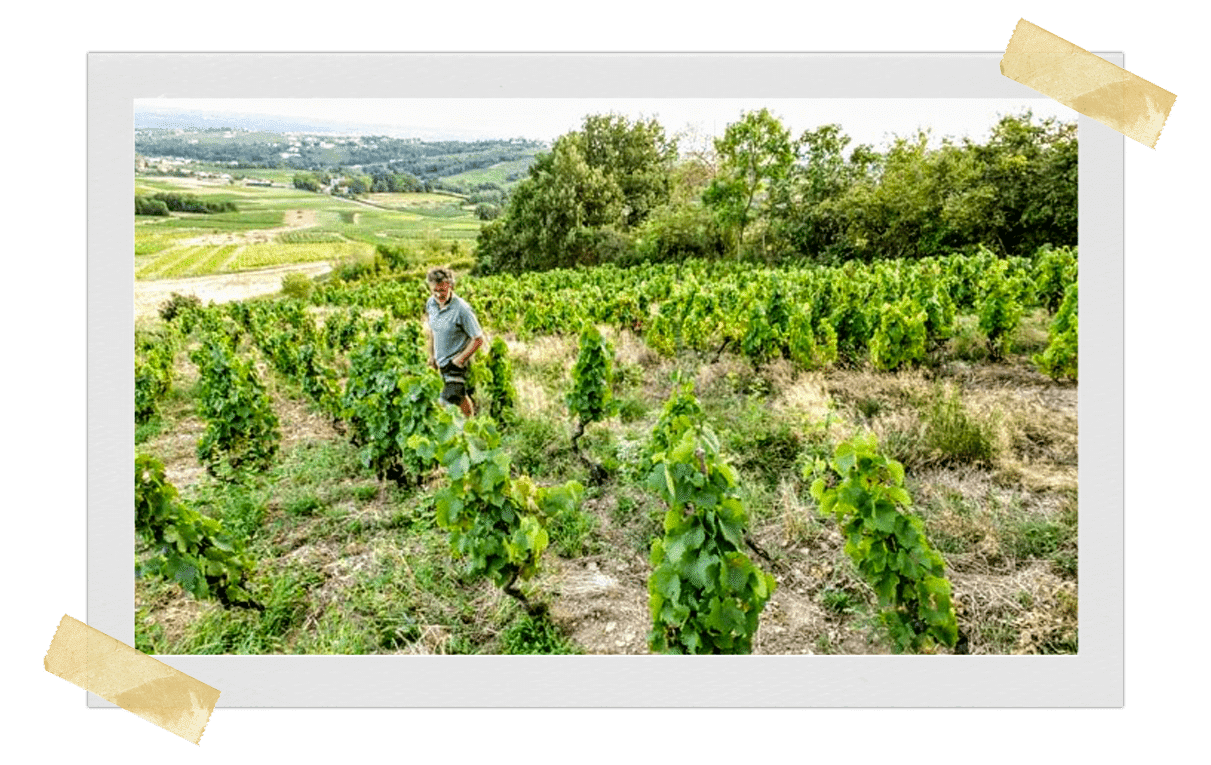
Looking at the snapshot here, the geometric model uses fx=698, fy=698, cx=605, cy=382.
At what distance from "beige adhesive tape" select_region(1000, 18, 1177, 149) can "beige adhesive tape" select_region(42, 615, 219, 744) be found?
14.2 ft

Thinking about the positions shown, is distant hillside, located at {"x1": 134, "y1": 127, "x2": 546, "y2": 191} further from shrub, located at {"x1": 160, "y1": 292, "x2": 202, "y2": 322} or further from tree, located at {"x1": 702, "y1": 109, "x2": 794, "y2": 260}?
tree, located at {"x1": 702, "y1": 109, "x2": 794, "y2": 260}

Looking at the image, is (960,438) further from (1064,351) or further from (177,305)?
(177,305)

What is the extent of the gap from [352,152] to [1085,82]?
3256 millimetres

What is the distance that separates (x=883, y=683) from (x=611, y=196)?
3236 millimetres

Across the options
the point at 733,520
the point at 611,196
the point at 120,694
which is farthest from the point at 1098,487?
the point at 120,694

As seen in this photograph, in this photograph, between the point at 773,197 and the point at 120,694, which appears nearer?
the point at 120,694

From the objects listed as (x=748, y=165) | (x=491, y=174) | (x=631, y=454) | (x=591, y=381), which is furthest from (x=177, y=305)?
(x=748, y=165)

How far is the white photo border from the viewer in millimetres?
2914

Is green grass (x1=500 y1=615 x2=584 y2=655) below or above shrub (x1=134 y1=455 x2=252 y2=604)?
below

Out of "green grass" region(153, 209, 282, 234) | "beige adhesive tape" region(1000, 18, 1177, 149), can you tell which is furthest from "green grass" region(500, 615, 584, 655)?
"beige adhesive tape" region(1000, 18, 1177, 149)

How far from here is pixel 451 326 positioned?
4914mm

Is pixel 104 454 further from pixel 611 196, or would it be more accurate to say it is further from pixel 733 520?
pixel 611 196

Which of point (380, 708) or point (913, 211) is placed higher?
point (913, 211)

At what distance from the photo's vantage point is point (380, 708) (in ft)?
9.78
